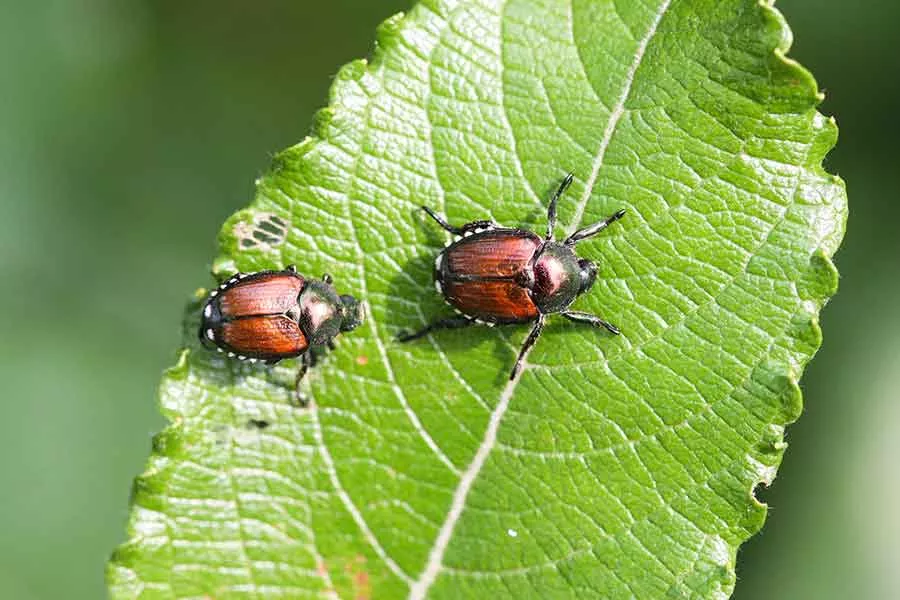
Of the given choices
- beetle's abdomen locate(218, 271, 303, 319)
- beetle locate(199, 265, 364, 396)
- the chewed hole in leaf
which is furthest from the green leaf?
beetle's abdomen locate(218, 271, 303, 319)

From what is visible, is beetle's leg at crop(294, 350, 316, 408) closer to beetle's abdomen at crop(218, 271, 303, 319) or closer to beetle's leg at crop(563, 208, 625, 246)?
beetle's abdomen at crop(218, 271, 303, 319)

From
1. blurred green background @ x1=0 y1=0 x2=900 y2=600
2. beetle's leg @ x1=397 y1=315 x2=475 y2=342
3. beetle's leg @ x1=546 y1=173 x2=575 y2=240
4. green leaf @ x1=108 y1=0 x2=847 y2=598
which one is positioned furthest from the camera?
blurred green background @ x1=0 y1=0 x2=900 y2=600

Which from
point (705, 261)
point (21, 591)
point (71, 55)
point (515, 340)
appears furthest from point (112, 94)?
point (705, 261)

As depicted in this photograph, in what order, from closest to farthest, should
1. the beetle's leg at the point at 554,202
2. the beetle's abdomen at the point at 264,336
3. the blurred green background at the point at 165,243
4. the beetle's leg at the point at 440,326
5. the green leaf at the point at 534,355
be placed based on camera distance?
1. the green leaf at the point at 534,355
2. the beetle's leg at the point at 554,202
3. the beetle's leg at the point at 440,326
4. the beetle's abdomen at the point at 264,336
5. the blurred green background at the point at 165,243

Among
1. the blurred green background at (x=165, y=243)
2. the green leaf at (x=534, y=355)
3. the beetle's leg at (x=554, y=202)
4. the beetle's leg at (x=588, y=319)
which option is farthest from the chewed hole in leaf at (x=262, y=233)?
the blurred green background at (x=165, y=243)

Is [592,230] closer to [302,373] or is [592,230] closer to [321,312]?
[321,312]

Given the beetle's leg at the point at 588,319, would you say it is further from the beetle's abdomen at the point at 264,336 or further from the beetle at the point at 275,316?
the beetle's abdomen at the point at 264,336

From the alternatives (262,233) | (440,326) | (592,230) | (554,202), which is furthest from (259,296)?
(592,230)
